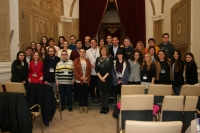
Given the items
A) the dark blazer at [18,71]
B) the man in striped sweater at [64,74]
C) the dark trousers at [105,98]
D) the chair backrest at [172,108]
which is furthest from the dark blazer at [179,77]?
the dark blazer at [18,71]

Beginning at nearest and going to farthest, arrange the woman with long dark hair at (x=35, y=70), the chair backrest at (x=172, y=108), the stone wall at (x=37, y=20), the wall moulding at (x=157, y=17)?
1. the chair backrest at (x=172, y=108)
2. the woman with long dark hair at (x=35, y=70)
3. the stone wall at (x=37, y=20)
4. the wall moulding at (x=157, y=17)

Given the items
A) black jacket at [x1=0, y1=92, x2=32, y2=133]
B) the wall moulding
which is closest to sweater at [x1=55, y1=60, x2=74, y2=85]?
black jacket at [x1=0, y1=92, x2=32, y2=133]

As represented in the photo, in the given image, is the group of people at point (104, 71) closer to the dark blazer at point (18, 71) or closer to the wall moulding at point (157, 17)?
the dark blazer at point (18, 71)

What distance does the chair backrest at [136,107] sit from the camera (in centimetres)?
259

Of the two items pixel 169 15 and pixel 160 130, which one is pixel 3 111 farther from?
pixel 169 15

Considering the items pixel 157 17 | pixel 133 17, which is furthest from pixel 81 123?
→ pixel 157 17

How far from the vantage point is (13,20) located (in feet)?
16.7

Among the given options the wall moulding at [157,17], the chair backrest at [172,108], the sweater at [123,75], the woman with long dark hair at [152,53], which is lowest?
the chair backrest at [172,108]

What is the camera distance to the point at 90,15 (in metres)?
8.90

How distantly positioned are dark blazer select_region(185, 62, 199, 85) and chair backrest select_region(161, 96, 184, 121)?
182 centimetres

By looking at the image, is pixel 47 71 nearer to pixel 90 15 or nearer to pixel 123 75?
pixel 123 75

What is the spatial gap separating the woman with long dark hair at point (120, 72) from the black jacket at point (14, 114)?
2.34 m

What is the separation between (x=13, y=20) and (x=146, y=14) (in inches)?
227

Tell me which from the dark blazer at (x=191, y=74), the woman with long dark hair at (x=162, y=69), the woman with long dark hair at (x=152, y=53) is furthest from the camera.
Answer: the woman with long dark hair at (x=152, y=53)
